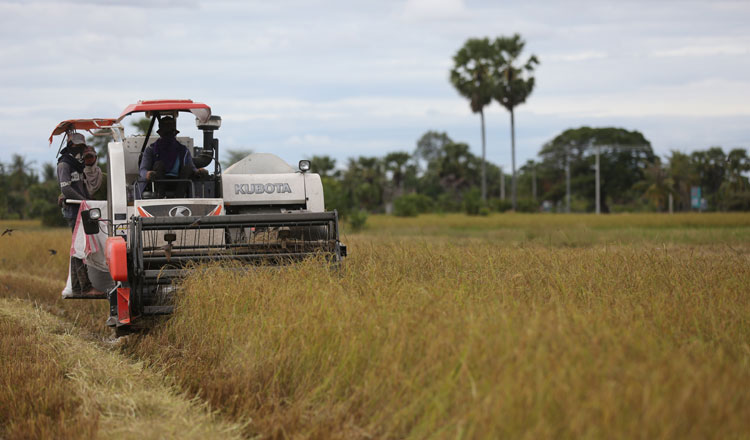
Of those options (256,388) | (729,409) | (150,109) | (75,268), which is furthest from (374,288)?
(75,268)

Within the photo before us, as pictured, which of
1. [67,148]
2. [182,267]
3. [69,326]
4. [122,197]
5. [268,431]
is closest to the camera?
[268,431]

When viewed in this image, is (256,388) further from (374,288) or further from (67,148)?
(67,148)

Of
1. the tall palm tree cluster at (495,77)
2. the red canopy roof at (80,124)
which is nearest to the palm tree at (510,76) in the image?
the tall palm tree cluster at (495,77)

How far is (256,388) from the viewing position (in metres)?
5.21

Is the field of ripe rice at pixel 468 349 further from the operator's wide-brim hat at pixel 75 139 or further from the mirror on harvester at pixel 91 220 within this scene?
the operator's wide-brim hat at pixel 75 139

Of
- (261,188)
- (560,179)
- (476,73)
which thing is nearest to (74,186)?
(261,188)

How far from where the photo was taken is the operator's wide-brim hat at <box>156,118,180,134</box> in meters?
8.58

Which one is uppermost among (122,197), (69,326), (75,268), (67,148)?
(67,148)

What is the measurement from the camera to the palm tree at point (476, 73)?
54969 millimetres

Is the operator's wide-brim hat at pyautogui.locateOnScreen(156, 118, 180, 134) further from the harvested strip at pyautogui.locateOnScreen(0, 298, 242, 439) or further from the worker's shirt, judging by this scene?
the harvested strip at pyautogui.locateOnScreen(0, 298, 242, 439)

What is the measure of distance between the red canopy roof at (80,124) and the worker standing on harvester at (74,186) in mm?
121

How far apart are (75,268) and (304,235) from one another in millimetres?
2993

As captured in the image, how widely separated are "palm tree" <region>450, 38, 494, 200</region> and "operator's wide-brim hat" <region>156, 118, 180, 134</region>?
47.4m

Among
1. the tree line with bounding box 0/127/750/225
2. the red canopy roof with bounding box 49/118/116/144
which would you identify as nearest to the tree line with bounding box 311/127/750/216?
the tree line with bounding box 0/127/750/225
